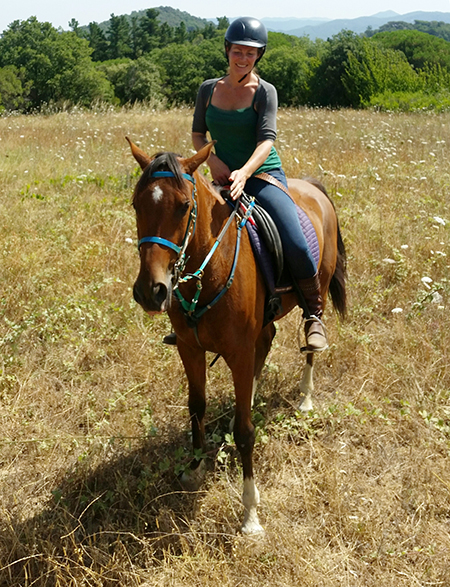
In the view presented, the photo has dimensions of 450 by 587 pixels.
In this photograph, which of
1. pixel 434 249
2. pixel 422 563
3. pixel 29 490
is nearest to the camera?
pixel 422 563

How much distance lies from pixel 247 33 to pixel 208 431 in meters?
2.98

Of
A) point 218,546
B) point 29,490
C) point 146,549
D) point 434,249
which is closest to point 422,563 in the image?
point 218,546

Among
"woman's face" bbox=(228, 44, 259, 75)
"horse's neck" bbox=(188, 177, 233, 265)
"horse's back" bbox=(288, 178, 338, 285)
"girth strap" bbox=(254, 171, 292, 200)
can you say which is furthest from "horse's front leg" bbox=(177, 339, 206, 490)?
"woman's face" bbox=(228, 44, 259, 75)

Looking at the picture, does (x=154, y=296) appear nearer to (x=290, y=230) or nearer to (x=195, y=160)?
(x=195, y=160)

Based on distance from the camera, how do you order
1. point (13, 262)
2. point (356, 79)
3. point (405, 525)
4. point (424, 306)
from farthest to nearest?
point (356, 79)
point (13, 262)
point (424, 306)
point (405, 525)

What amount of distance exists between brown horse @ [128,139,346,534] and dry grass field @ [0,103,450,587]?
1.23 ft


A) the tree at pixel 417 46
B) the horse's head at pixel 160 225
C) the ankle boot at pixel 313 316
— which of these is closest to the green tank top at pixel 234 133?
the ankle boot at pixel 313 316

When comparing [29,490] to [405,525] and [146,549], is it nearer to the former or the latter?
[146,549]

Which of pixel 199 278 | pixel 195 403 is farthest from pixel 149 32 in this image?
pixel 199 278

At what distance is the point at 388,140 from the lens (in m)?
10.7

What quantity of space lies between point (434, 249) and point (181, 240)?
468cm

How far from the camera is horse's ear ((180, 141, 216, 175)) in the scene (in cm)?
242

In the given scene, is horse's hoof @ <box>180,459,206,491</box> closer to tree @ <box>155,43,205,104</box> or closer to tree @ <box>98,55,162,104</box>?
tree @ <box>98,55,162,104</box>

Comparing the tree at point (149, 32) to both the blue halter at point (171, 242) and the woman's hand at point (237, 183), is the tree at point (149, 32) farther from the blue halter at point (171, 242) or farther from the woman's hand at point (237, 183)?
the blue halter at point (171, 242)
